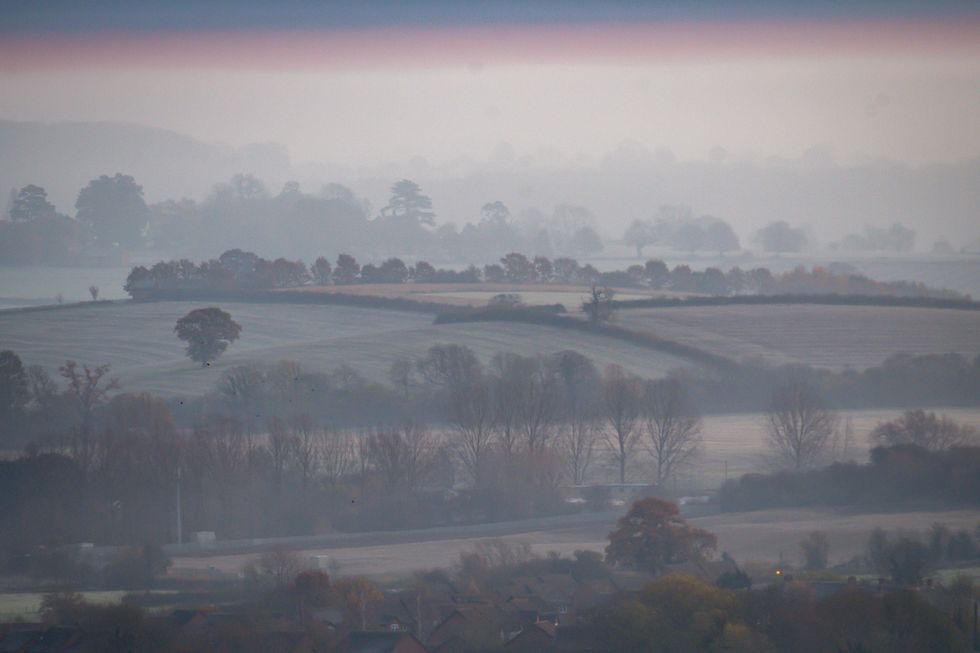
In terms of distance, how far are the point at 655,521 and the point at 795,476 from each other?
6218mm

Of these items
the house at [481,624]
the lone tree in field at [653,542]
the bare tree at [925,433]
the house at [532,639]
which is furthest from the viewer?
the bare tree at [925,433]

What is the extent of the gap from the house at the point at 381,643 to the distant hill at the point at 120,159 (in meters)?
65.1

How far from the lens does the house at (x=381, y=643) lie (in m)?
19.2

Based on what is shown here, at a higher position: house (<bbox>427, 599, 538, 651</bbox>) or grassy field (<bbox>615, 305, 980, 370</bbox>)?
grassy field (<bbox>615, 305, 980, 370</bbox>)

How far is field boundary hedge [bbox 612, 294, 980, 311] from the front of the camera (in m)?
49.7

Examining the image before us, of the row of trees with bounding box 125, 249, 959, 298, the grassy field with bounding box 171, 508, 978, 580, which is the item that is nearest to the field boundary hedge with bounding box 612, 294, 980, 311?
the row of trees with bounding box 125, 249, 959, 298

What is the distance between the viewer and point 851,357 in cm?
4278

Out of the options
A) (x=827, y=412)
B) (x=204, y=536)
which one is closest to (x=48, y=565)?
(x=204, y=536)

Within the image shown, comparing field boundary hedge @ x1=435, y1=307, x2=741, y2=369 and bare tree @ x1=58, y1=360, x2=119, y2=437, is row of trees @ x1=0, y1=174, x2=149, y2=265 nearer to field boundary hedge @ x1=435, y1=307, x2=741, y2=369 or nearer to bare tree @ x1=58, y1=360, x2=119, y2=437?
field boundary hedge @ x1=435, y1=307, x2=741, y2=369

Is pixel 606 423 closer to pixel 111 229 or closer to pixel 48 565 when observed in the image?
pixel 48 565

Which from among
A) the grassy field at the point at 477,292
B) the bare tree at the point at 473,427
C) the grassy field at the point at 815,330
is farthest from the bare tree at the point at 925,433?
the grassy field at the point at 477,292

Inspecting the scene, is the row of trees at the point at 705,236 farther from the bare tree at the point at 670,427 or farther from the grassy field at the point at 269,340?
the bare tree at the point at 670,427

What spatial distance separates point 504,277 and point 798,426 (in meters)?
26.7

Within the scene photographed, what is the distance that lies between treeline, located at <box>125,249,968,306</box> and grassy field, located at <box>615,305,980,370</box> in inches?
265
